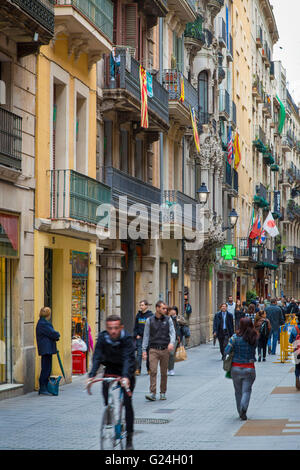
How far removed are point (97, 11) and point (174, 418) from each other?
34.1 ft

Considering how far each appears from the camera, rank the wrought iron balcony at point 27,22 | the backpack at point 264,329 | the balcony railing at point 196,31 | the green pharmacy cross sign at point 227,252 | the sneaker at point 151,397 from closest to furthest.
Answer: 1. the wrought iron balcony at point 27,22
2. the sneaker at point 151,397
3. the backpack at point 264,329
4. the balcony railing at point 196,31
5. the green pharmacy cross sign at point 227,252

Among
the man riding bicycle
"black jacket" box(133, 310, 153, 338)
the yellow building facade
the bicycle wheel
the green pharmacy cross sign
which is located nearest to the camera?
the bicycle wheel

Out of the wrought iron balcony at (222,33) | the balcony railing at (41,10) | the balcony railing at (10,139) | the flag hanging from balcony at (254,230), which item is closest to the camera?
the balcony railing at (41,10)

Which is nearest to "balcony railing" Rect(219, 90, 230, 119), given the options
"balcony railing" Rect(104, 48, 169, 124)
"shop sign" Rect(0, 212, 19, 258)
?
"balcony railing" Rect(104, 48, 169, 124)

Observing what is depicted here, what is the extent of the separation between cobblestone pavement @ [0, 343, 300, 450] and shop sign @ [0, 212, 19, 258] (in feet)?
8.80

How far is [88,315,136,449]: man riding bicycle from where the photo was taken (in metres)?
10.4

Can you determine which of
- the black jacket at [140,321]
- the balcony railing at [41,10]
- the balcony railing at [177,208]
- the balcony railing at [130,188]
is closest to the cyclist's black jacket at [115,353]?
the balcony railing at [41,10]

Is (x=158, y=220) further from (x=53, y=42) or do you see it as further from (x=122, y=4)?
(x=53, y=42)

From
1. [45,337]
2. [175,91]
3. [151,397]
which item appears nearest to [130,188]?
[175,91]

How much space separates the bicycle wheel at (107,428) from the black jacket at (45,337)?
7.39 meters

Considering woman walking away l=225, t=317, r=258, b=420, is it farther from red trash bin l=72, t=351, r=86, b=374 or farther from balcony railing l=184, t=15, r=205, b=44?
balcony railing l=184, t=15, r=205, b=44

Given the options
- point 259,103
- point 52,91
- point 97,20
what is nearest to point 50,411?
point 52,91

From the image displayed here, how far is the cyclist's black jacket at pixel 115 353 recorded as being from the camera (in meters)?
10.6

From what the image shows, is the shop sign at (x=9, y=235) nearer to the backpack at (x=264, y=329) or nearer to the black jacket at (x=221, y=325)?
the black jacket at (x=221, y=325)
